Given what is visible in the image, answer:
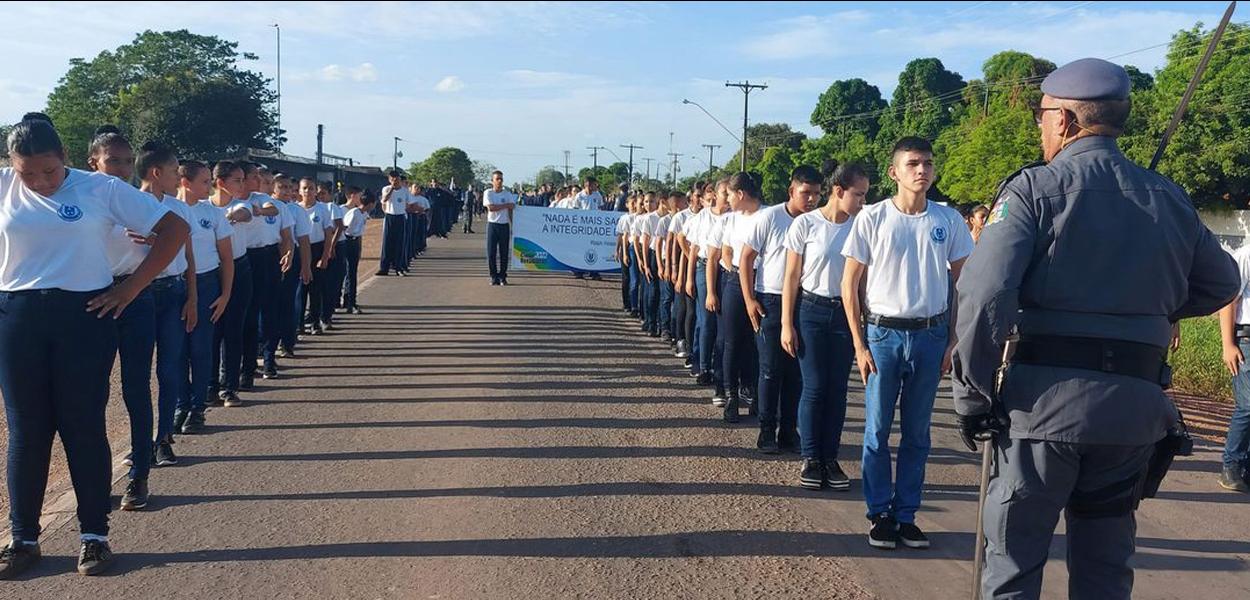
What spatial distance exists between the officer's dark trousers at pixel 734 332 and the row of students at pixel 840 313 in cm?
1

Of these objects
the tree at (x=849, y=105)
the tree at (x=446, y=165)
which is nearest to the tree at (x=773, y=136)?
the tree at (x=849, y=105)

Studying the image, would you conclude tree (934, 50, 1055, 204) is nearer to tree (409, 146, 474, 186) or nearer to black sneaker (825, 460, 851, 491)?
black sneaker (825, 460, 851, 491)

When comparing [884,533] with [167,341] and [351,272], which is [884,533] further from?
[351,272]

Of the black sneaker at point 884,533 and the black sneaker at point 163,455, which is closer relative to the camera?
the black sneaker at point 884,533

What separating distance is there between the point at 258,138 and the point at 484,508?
238 ft

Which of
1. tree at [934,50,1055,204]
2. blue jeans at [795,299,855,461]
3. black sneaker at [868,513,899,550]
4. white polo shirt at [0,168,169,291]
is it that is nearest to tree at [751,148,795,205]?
tree at [934,50,1055,204]

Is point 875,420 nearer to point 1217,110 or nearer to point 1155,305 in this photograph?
point 1155,305

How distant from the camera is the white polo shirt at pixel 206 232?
6.93 m

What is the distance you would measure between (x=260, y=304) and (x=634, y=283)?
6548 mm

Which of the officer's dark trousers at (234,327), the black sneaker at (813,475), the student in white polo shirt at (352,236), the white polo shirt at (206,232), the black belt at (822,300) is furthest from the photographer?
the student in white polo shirt at (352,236)

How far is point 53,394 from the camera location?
4582 mm

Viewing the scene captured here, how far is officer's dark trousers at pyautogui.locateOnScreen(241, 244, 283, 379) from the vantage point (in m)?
8.54

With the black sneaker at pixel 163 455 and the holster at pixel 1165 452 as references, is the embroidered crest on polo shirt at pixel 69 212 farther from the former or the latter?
the holster at pixel 1165 452

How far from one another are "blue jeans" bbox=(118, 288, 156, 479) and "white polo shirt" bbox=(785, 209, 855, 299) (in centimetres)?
369
